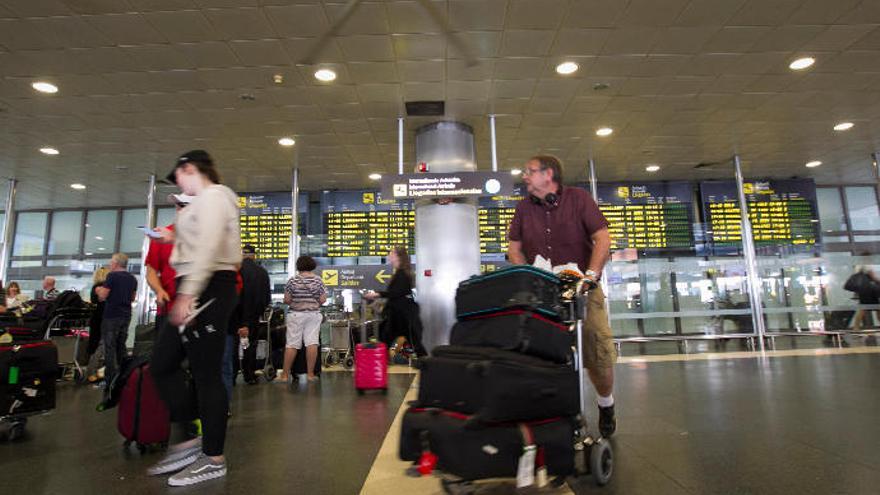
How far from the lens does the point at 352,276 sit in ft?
34.0

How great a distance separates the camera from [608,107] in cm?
771

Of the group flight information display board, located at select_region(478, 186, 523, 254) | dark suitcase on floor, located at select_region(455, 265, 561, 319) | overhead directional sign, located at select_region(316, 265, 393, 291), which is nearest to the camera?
dark suitcase on floor, located at select_region(455, 265, 561, 319)

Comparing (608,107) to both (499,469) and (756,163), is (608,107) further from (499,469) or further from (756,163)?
(499,469)

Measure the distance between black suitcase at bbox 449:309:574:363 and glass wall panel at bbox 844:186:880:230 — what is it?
14.4m

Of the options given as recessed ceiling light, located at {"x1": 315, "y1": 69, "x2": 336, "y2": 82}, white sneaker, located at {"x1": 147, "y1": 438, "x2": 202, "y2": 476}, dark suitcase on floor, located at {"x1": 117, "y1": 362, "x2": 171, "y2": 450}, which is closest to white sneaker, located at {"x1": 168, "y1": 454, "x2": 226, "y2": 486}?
white sneaker, located at {"x1": 147, "y1": 438, "x2": 202, "y2": 476}

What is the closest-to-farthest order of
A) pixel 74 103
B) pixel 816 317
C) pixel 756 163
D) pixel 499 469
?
pixel 499 469 < pixel 74 103 < pixel 816 317 < pixel 756 163

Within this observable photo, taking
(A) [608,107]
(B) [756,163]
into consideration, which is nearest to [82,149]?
(A) [608,107]

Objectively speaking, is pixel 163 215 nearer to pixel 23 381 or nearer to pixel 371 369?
pixel 371 369

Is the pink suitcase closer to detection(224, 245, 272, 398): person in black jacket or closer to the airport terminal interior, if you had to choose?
the airport terminal interior

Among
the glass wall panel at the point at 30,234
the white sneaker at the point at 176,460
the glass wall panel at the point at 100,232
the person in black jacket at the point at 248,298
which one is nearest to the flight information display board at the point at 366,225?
the glass wall panel at the point at 100,232

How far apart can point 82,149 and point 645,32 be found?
9.29 meters

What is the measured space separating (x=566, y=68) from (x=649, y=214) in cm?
622

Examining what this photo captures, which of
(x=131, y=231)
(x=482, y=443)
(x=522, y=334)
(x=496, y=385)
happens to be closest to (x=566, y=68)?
(x=522, y=334)

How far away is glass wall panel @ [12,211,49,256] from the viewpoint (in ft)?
42.5
